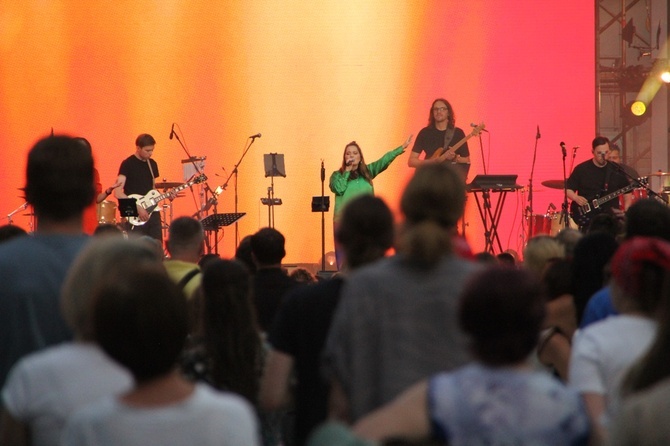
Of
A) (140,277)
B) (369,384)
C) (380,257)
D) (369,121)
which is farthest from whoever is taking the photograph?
(369,121)

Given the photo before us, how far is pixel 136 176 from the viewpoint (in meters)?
11.9

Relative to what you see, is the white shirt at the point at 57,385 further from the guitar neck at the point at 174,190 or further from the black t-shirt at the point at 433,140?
the guitar neck at the point at 174,190

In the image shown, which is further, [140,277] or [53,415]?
[53,415]

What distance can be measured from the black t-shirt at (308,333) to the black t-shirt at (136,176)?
9.09 meters

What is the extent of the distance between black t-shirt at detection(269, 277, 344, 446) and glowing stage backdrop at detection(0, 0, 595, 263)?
10.6m

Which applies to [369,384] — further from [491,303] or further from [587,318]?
[587,318]

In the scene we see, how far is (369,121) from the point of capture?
13.9 meters

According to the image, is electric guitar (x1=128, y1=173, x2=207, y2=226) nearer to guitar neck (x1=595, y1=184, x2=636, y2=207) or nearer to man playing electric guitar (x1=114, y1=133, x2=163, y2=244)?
man playing electric guitar (x1=114, y1=133, x2=163, y2=244)

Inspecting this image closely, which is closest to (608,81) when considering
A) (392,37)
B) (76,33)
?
(392,37)

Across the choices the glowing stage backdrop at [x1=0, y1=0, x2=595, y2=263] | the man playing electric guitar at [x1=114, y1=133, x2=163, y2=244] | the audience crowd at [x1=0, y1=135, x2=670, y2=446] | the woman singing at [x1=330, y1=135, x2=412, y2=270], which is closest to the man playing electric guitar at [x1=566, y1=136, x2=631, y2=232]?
the woman singing at [x1=330, y1=135, x2=412, y2=270]

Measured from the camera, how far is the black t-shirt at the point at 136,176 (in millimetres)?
11891

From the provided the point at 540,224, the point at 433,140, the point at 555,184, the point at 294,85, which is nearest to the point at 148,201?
the point at 294,85

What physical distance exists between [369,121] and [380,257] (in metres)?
11.2

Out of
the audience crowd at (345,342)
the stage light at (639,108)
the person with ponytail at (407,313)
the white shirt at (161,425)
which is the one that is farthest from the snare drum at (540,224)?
the white shirt at (161,425)
